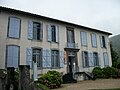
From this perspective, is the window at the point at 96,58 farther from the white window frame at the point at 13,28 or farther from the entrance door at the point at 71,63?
the white window frame at the point at 13,28

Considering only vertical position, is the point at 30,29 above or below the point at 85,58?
above

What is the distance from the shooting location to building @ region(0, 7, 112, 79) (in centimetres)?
1340

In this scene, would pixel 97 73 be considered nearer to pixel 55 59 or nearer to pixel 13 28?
pixel 55 59

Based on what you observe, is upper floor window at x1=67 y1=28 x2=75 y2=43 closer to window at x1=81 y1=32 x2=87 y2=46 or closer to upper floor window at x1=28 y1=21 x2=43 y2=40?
window at x1=81 y1=32 x2=87 y2=46

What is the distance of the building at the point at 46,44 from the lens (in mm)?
13398

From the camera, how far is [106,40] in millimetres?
22203

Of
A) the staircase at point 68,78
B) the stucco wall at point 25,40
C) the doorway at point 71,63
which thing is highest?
the stucco wall at point 25,40

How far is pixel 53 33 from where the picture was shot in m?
A: 16.6

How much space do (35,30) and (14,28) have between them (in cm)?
214

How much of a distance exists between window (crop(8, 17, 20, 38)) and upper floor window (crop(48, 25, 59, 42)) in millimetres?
3176

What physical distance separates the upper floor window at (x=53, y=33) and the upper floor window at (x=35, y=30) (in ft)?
2.92

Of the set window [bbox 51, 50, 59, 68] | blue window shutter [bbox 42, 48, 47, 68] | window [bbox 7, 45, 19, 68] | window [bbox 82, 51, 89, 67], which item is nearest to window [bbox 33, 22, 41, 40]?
blue window shutter [bbox 42, 48, 47, 68]

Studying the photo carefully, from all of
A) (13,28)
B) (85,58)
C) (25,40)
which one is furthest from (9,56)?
(85,58)

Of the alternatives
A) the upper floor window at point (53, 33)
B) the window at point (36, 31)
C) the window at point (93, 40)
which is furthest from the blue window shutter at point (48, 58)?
the window at point (93, 40)
